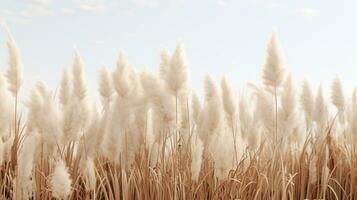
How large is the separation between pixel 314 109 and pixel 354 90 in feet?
2.00

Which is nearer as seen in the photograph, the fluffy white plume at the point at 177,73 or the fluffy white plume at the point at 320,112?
the fluffy white plume at the point at 177,73

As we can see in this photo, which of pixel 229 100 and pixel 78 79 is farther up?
pixel 78 79

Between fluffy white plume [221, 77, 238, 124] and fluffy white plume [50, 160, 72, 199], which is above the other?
fluffy white plume [221, 77, 238, 124]

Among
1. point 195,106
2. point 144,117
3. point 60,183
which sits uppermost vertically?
point 195,106

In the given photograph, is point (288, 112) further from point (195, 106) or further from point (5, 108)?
point (5, 108)

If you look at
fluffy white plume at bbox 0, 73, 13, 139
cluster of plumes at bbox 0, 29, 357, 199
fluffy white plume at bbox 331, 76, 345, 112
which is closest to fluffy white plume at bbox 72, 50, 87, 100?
cluster of plumes at bbox 0, 29, 357, 199

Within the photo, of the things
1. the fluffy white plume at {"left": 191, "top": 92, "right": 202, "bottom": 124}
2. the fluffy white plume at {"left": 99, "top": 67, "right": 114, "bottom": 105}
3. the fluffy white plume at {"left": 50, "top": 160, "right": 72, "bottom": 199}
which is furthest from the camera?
the fluffy white plume at {"left": 191, "top": 92, "right": 202, "bottom": 124}

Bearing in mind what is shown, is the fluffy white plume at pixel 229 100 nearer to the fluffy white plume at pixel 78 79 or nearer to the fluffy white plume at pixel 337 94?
the fluffy white plume at pixel 78 79

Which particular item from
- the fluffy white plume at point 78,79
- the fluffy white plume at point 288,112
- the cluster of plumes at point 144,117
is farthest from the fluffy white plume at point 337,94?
the fluffy white plume at point 78,79

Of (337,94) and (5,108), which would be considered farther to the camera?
(337,94)

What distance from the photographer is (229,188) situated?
2590 mm

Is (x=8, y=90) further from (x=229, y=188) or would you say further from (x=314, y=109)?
(x=314, y=109)

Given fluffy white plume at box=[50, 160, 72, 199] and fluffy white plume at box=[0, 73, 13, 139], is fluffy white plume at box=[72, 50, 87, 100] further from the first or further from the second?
fluffy white plume at box=[50, 160, 72, 199]

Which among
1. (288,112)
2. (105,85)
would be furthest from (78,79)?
(288,112)
